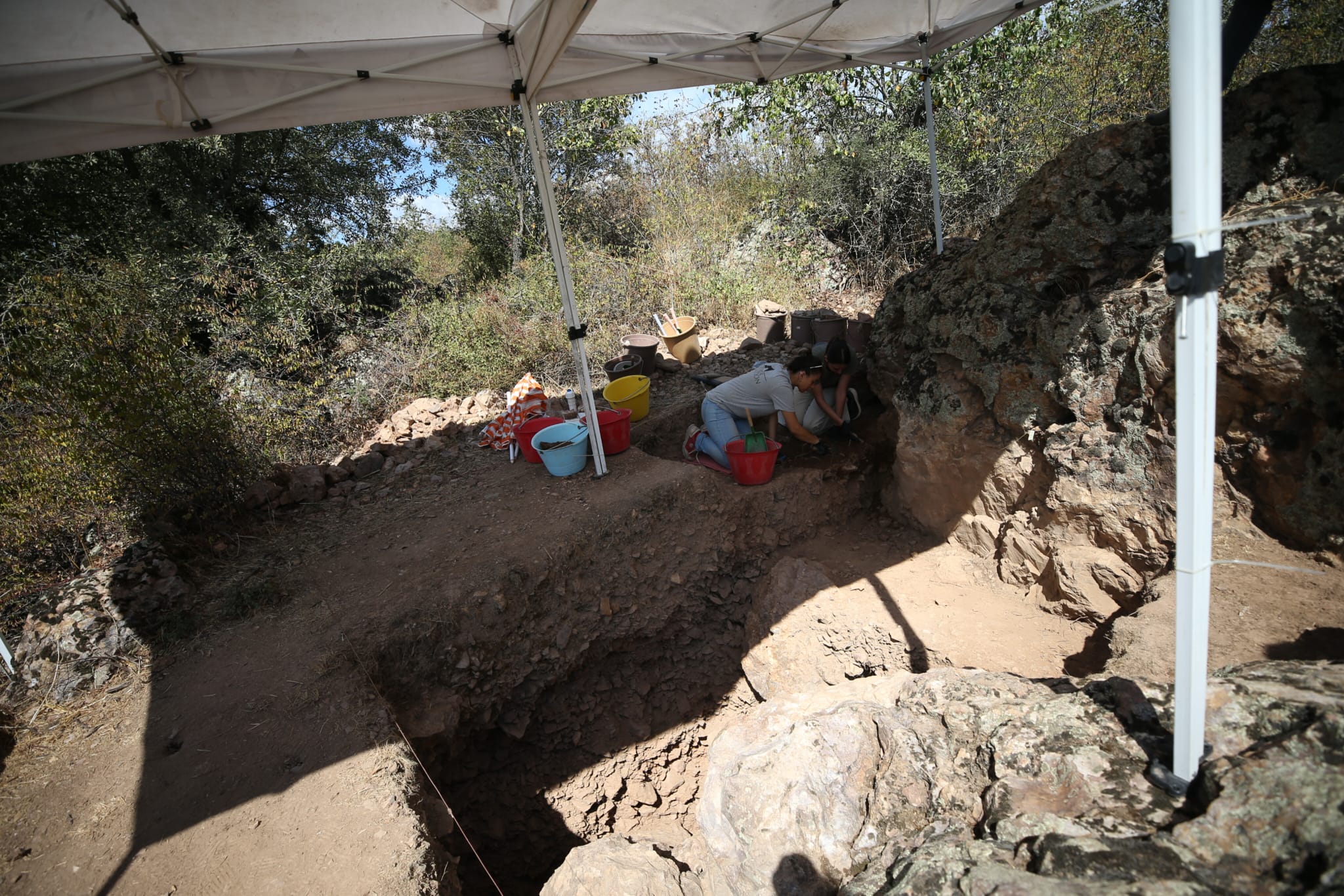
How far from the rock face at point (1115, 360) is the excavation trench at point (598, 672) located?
3.43 feet

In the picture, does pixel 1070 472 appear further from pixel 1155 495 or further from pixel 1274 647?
pixel 1274 647

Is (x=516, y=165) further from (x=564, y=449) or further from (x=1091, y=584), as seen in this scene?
(x=1091, y=584)

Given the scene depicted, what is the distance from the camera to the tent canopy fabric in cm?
292

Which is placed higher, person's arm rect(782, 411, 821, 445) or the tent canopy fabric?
the tent canopy fabric

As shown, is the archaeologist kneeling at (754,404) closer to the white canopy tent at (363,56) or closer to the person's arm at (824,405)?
the person's arm at (824,405)

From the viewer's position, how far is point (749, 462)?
4578 millimetres

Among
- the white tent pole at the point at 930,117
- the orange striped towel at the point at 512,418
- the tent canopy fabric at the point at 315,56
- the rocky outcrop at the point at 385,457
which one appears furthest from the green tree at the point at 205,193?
the white tent pole at the point at 930,117

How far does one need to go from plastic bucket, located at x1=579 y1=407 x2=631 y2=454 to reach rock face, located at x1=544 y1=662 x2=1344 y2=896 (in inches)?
104

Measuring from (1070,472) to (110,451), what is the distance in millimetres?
5693

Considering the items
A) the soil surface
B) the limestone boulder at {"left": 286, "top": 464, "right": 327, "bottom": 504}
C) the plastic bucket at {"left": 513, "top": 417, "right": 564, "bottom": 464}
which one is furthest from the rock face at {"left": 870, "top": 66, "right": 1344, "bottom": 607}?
the limestone boulder at {"left": 286, "top": 464, "right": 327, "bottom": 504}

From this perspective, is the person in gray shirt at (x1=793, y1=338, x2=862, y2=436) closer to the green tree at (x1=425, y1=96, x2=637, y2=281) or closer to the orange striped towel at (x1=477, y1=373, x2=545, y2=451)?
the orange striped towel at (x1=477, y1=373, x2=545, y2=451)

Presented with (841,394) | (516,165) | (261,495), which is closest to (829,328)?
(841,394)

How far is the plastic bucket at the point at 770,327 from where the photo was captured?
6965 millimetres

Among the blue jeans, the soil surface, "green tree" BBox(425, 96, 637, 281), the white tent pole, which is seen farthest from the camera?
"green tree" BBox(425, 96, 637, 281)
